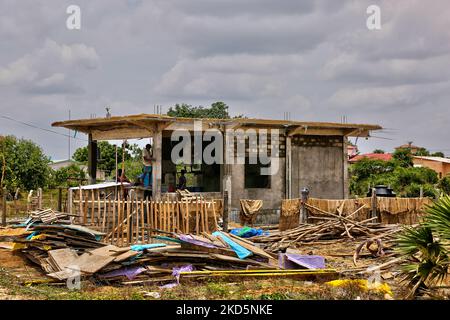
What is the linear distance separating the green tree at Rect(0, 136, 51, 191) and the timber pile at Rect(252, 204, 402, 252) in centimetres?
2673

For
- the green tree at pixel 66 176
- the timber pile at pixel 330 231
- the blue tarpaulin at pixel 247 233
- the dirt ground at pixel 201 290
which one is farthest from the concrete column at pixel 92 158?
the green tree at pixel 66 176

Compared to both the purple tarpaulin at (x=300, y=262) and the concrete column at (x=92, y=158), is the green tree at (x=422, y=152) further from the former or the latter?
the purple tarpaulin at (x=300, y=262)

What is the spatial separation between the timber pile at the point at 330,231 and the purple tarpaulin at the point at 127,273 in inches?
232

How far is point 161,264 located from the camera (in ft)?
43.7

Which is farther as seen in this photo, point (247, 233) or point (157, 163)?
point (157, 163)

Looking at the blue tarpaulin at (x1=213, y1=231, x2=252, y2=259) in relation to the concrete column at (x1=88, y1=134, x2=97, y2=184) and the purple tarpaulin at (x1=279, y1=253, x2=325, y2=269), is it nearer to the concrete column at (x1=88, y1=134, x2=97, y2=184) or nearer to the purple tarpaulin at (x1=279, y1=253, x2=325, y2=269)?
the purple tarpaulin at (x1=279, y1=253, x2=325, y2=269)

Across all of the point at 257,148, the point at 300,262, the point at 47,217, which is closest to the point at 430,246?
the point at 300,262

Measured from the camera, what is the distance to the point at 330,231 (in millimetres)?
19078

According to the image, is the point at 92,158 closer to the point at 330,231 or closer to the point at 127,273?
the point at 330,231

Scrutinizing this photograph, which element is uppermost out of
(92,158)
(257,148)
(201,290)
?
(257,148)

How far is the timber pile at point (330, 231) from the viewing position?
18.5m

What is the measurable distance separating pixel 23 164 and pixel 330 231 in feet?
93.4

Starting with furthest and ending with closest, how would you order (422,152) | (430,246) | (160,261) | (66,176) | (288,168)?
(422,152)
(66,176)
(288,168)
(160,261)
(430,246)

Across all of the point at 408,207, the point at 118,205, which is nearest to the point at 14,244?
the point at 118,205
